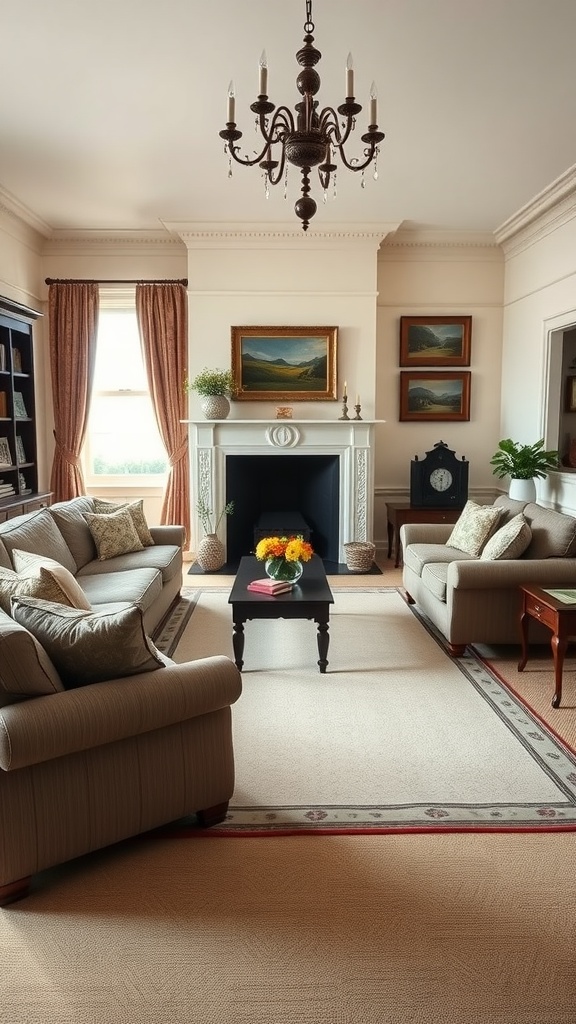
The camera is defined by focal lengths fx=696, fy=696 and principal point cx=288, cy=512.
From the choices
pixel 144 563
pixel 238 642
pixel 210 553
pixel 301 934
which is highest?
pixel 144 563

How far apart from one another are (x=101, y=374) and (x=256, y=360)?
1.70 m

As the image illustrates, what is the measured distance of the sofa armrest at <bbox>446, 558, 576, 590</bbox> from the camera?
4008 mm

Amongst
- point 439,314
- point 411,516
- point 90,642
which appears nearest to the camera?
point 90,642

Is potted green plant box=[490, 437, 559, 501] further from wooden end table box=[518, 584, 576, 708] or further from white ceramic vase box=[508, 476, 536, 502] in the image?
wooden end table box=[518, 584, 576, 708]

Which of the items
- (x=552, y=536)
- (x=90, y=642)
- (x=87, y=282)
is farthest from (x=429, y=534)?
(x=87, y=282)

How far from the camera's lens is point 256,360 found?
660 centimetres

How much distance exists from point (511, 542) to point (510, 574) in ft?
0.88

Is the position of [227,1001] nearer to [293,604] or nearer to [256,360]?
[293,604]

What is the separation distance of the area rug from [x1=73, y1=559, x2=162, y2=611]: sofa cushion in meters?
0.40

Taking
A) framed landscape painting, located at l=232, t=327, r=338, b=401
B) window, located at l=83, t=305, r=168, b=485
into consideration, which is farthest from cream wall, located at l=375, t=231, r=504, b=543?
window, located at l=83, t=305, r=168, b=485

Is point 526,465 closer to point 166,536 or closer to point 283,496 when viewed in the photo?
point 283,496

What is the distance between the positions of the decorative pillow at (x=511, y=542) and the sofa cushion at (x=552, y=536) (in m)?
0.07

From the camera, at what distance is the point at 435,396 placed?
7.02 metres

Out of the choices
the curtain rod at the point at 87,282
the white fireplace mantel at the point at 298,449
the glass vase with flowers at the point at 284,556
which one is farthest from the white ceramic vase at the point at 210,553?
the curtain rod at the point at 87,282
